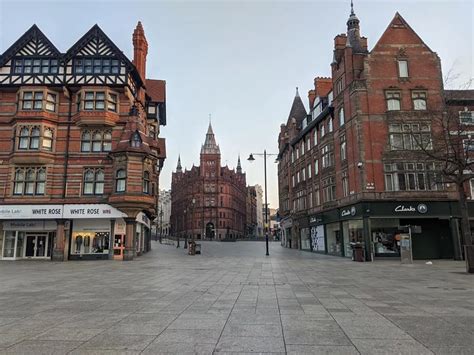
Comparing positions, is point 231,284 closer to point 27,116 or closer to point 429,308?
point 429,308

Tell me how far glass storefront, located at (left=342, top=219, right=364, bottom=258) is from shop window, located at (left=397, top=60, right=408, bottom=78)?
41.6 feet

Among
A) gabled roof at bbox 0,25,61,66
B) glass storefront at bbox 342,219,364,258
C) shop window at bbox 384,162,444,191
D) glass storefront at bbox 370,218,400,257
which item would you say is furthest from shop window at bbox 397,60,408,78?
gabled roof at bbox 0,25,61,66

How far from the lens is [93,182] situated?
2905cm

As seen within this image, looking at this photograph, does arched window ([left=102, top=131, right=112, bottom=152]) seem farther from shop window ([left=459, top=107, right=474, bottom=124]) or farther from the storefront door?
shop window ([left=459, top=107, right=474, bottom=124])

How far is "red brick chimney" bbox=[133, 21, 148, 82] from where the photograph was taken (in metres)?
34.3

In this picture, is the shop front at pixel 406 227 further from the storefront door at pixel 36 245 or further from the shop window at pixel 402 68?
the storefront door at pixel 36 245

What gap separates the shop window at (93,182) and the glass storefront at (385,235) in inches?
879

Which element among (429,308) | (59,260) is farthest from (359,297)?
(59,260)

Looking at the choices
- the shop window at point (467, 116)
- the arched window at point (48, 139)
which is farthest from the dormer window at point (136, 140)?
the shop window at point (467, 116)

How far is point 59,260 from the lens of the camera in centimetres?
2747

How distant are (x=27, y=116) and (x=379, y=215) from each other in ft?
96.1

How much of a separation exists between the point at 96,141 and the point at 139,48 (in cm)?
1115

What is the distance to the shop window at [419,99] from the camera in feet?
92.3

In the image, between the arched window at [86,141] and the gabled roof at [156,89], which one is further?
the gabled roof at [156,89]
